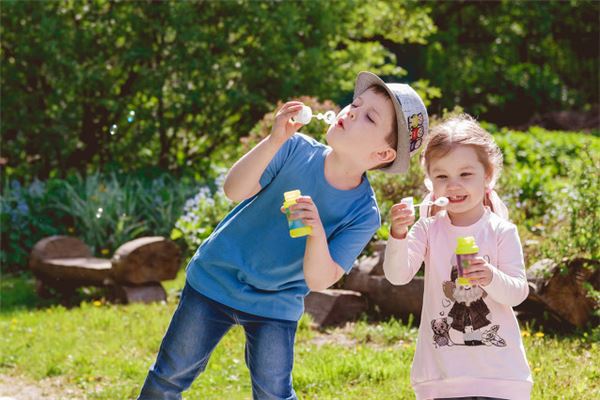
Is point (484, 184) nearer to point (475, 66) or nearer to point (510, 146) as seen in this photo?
point (510, 146)

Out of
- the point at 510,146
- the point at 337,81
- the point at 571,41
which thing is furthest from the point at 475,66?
the point at 337,81

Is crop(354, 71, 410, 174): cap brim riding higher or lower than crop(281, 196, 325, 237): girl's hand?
higher

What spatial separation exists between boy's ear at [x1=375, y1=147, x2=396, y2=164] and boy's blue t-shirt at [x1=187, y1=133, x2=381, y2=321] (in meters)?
0.12

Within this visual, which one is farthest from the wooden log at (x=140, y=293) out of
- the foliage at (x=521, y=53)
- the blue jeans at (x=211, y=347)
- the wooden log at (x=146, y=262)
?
the foliage at (x=521, y=53)

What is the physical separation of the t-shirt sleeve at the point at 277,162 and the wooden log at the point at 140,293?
3582 mm

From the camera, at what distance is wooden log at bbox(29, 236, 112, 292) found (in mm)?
6562

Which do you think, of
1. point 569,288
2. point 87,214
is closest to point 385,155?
point 569,288

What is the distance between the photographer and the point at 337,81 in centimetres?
934

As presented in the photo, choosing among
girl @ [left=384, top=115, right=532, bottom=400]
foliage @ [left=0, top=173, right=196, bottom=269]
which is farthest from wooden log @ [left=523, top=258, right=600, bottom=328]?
foliage @ [left=0, top=173, right=196, bottom=269]

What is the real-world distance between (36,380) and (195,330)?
2193 mm

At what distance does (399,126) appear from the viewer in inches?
111

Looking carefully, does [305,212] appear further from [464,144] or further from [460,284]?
[464,144]

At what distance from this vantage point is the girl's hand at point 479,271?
8.30 feet

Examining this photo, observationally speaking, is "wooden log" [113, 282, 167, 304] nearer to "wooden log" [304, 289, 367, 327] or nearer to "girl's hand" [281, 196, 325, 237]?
"wooden log" [304, 289, 367, 327]
